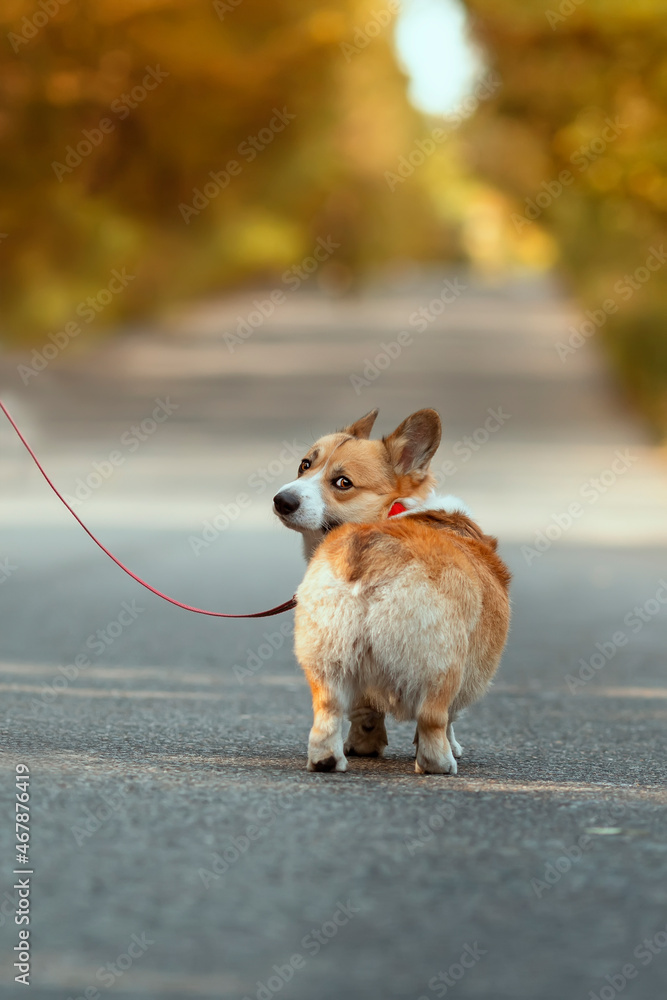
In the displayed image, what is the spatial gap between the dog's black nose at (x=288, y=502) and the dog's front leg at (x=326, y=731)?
701 millimetres

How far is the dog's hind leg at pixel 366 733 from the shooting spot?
18.5ft

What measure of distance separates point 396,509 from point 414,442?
0.26 metres

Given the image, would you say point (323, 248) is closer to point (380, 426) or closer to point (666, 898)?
point (380, 426)

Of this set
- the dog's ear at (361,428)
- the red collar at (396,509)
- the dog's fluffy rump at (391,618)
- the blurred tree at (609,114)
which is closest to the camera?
the dog's fluffy rump at (391,618)

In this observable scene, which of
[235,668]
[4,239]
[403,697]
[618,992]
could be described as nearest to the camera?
[618,992]

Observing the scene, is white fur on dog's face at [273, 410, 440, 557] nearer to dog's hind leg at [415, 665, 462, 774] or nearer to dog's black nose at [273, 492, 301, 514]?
dog's black nose at [273, 492, 301, 514]

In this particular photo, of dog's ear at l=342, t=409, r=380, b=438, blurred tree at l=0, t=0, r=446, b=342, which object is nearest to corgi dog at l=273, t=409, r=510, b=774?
dog's ear at l=342, t=409, r=380, b=438

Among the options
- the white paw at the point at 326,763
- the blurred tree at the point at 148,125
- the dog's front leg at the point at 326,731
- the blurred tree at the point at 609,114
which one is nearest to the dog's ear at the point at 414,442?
the dog's front leg at the point at 326,731

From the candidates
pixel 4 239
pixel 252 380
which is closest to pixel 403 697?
pixel 4 239

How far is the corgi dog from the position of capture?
5.03 meters

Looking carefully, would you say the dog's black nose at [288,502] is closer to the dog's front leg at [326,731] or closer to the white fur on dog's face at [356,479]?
the white fur on dog's face at [356,479]

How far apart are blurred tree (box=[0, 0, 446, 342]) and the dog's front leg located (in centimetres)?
1988

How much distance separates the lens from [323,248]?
68.4 metres

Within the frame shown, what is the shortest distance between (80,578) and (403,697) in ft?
21.0
